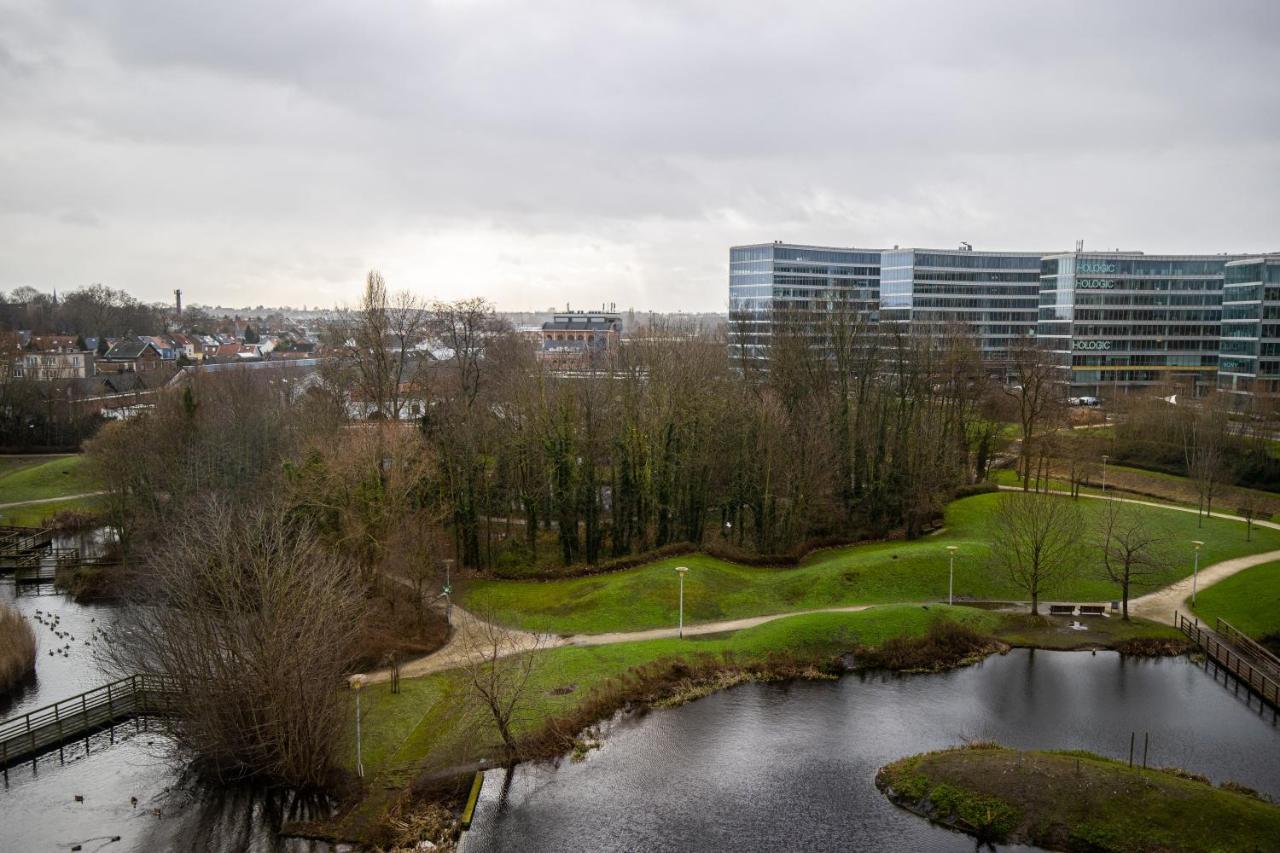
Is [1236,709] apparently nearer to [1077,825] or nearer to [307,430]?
[1077,825]

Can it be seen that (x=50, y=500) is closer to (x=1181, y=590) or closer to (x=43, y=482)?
(x=43, y=482)

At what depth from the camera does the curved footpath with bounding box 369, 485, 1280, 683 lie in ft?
98.2

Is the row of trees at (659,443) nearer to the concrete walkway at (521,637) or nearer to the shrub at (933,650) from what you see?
the concrete walkway at (521,637)

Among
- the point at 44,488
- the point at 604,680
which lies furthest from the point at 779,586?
the point at 44,488

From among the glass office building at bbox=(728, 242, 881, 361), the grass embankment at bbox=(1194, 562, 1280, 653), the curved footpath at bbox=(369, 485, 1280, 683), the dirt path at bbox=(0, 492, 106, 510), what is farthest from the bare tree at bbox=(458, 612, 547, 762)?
the glass office building at bbox=(728, 242, 881, 361)

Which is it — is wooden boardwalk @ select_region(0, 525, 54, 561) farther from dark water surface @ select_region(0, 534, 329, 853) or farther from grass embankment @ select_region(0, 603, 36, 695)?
dark water surface @ select_region(0, 534, 329, 853)

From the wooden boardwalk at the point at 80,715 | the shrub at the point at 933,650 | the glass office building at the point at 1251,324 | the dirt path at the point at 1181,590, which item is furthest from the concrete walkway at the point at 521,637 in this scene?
the glass office building at the point at 1251,324

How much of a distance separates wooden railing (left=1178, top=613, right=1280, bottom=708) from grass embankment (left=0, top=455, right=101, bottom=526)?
51.3 meters

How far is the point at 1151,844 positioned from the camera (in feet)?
63.2

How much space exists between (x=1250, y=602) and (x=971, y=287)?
8612 cm

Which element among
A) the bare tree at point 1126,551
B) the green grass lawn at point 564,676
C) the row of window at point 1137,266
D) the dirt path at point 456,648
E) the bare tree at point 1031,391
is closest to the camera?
the green grass lawn at point 564,676

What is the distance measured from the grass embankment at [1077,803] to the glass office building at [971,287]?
302ft

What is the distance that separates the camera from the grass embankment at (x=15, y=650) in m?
30.3

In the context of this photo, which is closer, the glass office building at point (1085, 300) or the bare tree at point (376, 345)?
the bare tree at point (376, 345)
